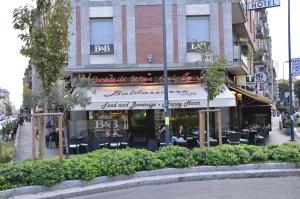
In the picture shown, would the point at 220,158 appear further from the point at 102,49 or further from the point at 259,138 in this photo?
the point at 102,49

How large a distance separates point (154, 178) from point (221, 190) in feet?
6.32

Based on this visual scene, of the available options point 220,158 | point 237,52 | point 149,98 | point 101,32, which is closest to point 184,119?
point 149,98

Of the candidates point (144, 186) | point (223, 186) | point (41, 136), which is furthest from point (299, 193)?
point (41, 136)

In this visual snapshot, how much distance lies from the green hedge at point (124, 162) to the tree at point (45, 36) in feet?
8.23

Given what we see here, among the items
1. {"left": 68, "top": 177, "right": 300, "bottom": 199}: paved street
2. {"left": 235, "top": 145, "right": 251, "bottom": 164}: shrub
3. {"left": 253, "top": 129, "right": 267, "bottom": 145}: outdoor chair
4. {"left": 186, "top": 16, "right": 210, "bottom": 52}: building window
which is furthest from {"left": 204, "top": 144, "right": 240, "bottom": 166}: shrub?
{"left": 186, "top": 16, "right": 210, "bottom": 52}: building window

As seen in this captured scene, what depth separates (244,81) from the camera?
39719 mm

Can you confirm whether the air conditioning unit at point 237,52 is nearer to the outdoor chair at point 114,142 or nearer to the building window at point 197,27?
the building window at point 197,27

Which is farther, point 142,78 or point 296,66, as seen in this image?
point 142,78

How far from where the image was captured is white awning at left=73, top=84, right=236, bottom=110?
24.5 m

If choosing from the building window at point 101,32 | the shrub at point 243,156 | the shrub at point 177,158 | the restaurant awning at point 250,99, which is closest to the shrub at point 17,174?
the shrub at point 177,158

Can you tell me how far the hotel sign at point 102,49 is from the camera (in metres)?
26.8

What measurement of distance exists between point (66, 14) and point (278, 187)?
7.19m

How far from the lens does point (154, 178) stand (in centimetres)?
1241

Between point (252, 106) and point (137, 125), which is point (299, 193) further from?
point (252, 106)
